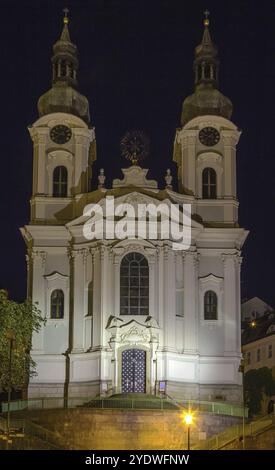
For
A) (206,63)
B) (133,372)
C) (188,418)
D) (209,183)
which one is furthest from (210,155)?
(188,418)

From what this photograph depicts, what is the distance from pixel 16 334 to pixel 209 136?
18.6 metres

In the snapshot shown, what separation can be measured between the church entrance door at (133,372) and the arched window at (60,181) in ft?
35.4

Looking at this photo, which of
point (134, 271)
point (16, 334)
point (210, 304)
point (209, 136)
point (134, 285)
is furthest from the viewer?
point (209, 136)

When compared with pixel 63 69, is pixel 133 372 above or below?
below

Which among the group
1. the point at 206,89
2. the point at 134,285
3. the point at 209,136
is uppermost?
the point at 206,89

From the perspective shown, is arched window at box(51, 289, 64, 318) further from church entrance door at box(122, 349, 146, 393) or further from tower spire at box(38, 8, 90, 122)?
tower spire at box(38, 8, 90, 122)

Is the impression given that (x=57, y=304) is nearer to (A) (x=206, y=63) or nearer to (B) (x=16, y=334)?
(B) (x=16, y=334)

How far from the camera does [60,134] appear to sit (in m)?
74.6

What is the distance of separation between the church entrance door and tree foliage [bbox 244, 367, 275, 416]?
1855 cm

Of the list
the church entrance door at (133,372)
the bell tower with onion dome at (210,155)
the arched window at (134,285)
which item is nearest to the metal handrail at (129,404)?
the church entrance door at (133,372)

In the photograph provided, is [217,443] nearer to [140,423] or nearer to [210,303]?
[140,423]

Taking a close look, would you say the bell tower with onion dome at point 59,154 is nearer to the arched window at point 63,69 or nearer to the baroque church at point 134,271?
the baroque church at point 134,271

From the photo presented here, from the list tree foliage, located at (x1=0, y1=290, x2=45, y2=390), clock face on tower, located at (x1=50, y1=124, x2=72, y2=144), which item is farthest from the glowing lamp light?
clock face on tower, located at (x1=50, y1=124, x2=72, y2=144)

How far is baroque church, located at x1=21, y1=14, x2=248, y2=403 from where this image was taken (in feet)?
228
